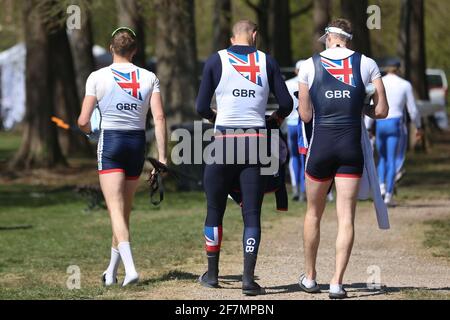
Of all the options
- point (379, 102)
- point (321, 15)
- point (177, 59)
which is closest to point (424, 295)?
point (379, 102)

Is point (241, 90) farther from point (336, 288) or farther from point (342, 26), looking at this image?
point (336, 288)

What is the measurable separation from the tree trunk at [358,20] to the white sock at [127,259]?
13125 millimetres

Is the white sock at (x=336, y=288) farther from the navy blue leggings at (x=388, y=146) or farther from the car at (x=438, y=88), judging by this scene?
the car at (x=438, y=88)

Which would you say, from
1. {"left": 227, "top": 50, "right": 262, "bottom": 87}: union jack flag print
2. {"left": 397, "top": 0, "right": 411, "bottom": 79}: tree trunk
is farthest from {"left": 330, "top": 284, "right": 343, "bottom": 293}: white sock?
{"left": 397, "top": 0, "right": 411, "bottom": 79}: tree trunk

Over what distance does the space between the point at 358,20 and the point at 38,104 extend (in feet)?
25.0

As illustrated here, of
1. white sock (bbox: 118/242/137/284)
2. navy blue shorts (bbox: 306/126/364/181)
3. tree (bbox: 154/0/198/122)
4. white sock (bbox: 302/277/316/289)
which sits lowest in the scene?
white sock (bbox: 302/277/316/289)

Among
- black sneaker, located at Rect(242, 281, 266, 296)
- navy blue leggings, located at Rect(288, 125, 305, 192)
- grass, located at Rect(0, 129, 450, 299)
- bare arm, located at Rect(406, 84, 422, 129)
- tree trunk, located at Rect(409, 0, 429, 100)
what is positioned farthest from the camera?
tree trunk, located at Rect(409, 0, 429, 100)

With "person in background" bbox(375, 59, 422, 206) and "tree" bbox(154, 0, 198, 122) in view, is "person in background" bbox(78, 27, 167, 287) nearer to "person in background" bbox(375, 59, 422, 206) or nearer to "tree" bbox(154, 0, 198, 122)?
"person in background" bbox(375, 59, 422, 206)

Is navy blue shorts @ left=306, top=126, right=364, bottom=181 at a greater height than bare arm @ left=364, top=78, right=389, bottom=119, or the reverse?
bare arm @ left=364, top=78, right=389, bottom=119

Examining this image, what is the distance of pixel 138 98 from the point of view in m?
9.77

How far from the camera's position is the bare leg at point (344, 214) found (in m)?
9.07

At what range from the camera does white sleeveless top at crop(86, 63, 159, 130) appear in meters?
9.71

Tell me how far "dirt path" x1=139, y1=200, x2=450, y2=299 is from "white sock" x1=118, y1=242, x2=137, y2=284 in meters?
0.24
